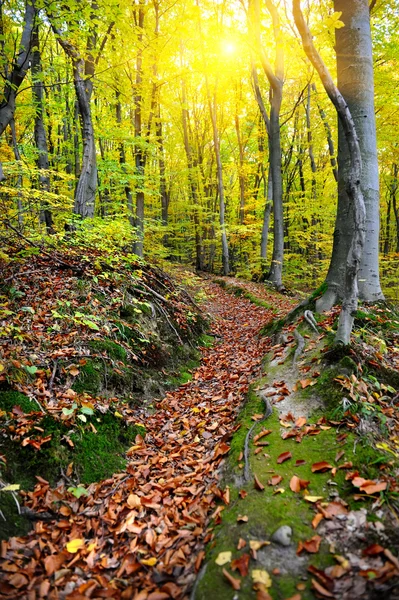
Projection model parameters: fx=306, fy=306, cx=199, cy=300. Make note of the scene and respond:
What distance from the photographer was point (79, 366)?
12.9 feet

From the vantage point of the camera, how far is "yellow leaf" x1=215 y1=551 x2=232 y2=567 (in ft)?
6.46

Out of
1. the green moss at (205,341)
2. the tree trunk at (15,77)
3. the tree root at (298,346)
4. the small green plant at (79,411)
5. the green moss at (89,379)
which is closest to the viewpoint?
the small green plant at (79,411)

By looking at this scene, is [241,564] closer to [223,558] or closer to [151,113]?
[223,558]

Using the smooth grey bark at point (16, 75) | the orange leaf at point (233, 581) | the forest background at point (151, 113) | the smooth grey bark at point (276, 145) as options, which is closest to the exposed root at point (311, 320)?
the orange leaf at point (233, 581)

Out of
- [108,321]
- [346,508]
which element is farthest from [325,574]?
Answer: [108,321]

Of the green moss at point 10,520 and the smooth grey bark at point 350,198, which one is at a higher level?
the smooth grey bark at point 350,198

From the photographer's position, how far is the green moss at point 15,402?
3.00 metres

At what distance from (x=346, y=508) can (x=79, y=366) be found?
3.18 meters

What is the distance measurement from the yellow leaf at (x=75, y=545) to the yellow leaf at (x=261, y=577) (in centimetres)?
134

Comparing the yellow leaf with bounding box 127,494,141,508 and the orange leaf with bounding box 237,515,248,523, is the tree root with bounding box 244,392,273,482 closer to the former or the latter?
the orange leaf with bounding box 237,515,248,523

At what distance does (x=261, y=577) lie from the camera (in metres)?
1.84

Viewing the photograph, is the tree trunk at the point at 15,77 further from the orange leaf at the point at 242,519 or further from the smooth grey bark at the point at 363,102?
the orange leaf at the point at 242,519

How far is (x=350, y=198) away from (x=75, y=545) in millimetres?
4238

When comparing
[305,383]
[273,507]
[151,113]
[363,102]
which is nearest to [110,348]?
[305,383]
